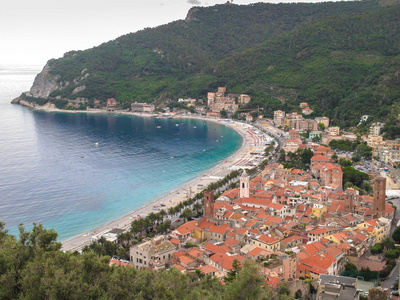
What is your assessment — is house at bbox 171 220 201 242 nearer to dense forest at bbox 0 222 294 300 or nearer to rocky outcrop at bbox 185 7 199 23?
dense forest at bbox 0 222 294 300

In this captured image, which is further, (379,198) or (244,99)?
(244,99)

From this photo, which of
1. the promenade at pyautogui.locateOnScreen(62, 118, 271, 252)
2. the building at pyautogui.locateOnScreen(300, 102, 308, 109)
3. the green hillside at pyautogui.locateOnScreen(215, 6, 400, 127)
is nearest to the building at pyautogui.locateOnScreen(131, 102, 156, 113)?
the green hillside at pyautogui.locateOnScreen(215, 6, 400, 127)

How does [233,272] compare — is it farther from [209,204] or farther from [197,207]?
[197,207]

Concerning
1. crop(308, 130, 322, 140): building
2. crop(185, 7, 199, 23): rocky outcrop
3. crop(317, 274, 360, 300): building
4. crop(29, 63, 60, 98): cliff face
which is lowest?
crop(317, 274, 360, 300): building

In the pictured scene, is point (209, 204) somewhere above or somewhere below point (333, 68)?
below

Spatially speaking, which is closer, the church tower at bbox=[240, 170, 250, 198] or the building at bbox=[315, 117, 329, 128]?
the church tower at bbox=[240, 170, 250, 198]

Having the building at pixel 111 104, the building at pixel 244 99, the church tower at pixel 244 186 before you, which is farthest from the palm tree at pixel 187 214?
the building at pixel 111 104

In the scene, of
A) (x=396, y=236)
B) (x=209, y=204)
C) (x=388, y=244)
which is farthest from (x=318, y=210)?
(x=209, y=204)
